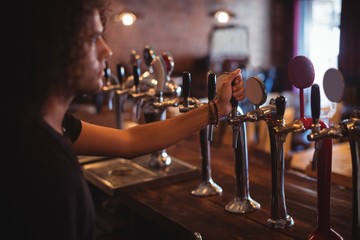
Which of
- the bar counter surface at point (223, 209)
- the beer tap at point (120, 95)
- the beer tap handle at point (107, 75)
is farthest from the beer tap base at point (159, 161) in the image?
the beer tap handle at point (107, 75)

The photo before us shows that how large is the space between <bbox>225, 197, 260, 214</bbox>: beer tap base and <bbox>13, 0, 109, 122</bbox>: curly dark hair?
2.34 feet

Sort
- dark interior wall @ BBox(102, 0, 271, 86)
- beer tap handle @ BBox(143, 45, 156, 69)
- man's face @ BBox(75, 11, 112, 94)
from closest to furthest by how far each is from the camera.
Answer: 1. man's face @ BBox(75, 11, 112, 94)
2. beer tap handle @ BBox(143, 45, 156, 69)
3. dark interior wall @ BBox(102, 0, 271, 86)

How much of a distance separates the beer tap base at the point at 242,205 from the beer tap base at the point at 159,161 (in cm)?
55

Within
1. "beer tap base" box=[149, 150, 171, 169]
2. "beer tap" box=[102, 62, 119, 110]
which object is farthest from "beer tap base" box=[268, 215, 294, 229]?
"beer tap" box=[102, 62, 119, 110]

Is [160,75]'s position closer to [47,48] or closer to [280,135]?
[280,135]

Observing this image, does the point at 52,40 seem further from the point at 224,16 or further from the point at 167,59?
the point at 224,16

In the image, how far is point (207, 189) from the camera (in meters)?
1.58

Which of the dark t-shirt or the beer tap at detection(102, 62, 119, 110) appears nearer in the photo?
the dark t-shirt

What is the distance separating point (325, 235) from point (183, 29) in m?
7.14

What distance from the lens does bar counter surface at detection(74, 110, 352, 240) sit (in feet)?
4.10

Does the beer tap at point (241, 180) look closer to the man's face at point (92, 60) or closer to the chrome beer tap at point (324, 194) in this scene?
the chrome beer tap at point (324, 194)

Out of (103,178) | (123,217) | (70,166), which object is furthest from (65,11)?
(123,217)

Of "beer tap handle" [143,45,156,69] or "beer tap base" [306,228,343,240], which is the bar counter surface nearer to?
"beer tap base" [306,228,343,240]

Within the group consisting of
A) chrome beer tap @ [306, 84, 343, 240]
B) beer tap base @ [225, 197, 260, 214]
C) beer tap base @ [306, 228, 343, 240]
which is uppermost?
chrome beer tap @ [306, 84, 343, 240]
